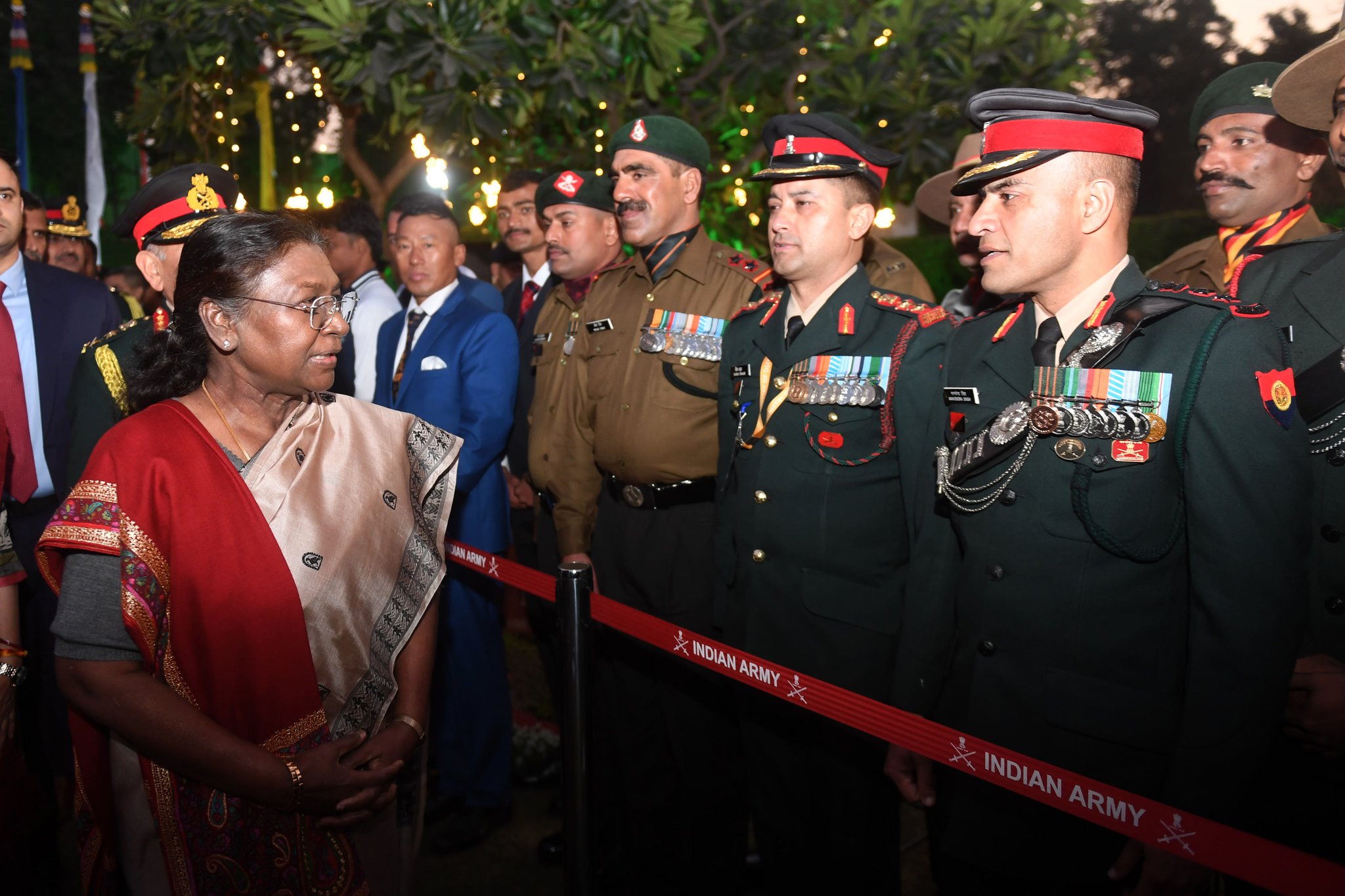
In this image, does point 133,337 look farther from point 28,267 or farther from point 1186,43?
point 1186,43

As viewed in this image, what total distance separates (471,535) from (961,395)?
242cm

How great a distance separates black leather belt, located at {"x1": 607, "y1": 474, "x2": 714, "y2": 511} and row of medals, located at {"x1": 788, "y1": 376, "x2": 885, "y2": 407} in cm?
67

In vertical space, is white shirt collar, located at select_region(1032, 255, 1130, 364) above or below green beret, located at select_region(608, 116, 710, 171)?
below

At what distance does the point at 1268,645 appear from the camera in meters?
1.72

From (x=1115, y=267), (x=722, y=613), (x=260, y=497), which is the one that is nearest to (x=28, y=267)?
(x=260, y=497)

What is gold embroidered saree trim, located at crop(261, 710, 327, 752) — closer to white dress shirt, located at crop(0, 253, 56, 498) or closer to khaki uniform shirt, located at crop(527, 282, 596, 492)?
khaki uniform shirt, located at crop(527, 282, 596, 492)

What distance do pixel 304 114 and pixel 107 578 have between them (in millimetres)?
12639

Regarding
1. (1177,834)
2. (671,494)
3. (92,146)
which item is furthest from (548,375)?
(92,146)

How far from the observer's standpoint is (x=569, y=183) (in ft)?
14.6

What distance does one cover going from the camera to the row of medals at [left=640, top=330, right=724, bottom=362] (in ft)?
11.1

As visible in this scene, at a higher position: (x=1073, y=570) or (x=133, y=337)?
(x=133, y=337)

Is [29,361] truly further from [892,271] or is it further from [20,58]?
[20,58]

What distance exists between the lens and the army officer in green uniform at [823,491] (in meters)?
2.73

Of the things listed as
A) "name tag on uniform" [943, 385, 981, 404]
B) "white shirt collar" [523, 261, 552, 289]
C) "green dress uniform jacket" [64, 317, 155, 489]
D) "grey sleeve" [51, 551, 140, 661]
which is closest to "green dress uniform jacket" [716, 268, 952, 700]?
"name tag on uniform" [943, 385, 981, 404]
